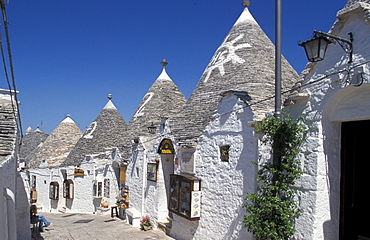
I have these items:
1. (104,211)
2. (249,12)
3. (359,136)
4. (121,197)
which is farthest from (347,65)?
(104,211)

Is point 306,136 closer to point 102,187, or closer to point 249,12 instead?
point 249,12

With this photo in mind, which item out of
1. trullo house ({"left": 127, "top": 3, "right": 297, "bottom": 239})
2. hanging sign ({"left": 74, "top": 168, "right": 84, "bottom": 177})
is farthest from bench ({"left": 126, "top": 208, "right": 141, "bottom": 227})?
hanging sign ({"left": 74, "top": 168, "right": 84, "bottom": 177})

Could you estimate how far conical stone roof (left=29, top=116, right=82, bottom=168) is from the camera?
67.4ft

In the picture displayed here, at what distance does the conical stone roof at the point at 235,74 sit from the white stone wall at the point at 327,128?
2703 mm

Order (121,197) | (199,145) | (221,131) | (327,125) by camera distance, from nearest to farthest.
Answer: (327,125), (221,131), (199,145), (121,197)

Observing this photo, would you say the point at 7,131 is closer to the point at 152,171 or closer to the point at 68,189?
the point at 152,171

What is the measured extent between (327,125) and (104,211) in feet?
40.1

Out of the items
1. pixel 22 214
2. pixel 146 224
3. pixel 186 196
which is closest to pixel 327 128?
pixel 186 196

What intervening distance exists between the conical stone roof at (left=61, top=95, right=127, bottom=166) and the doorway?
1299 cm

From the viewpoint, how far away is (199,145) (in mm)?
8953

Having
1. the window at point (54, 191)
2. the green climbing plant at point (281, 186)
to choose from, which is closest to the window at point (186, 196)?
the green climbing plant at point (281, 186)

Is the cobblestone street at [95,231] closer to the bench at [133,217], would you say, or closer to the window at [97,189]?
the bench at [133,217]

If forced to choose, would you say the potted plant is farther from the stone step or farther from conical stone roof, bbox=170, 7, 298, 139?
conical stone roof, bbox=170, 7, 298, 139

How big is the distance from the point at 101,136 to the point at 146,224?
8193mm
